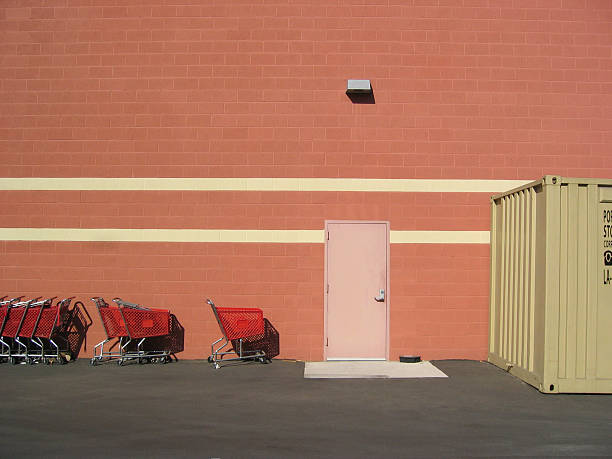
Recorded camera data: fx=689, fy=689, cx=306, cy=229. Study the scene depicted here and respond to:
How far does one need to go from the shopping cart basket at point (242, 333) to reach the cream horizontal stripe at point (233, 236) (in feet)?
4.10

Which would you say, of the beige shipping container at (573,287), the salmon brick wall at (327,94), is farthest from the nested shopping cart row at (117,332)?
the beige shipping container at (573,287)

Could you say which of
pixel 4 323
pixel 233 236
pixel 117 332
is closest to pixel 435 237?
pixel 233 236

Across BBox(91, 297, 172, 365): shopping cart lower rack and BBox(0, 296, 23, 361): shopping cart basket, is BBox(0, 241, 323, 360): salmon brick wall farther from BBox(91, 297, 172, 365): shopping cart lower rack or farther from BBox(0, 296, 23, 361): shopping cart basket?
BBox(91, 297, 172, 365): shopping cart lower rack

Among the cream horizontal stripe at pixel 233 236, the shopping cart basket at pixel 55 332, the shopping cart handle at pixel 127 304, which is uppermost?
the cream horizontal stripe at pixel 233 236

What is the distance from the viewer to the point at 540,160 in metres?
12.6

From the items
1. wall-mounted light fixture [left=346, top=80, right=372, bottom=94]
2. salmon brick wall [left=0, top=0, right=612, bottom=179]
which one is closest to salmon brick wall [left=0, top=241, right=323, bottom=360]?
salmon brick wall [left=0, top=0, right=612, bottom=179]

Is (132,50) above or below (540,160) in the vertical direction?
above

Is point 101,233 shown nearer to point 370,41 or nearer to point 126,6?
point 126,6

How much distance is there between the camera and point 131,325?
11750 millimetres

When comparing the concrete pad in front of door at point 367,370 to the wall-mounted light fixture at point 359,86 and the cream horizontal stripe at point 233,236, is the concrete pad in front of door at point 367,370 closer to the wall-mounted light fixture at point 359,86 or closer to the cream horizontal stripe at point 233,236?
the cream horizontal stripe at point 233,236

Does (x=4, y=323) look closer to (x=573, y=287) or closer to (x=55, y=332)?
(x=55, y=332)

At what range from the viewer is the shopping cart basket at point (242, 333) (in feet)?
38.4

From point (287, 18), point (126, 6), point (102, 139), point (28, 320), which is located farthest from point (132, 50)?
point (28, 320)

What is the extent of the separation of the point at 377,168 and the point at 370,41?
2361mm
